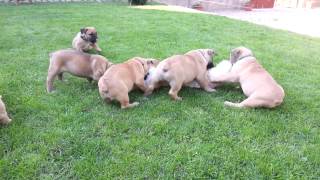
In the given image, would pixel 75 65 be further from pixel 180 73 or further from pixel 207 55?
pixel 207 55

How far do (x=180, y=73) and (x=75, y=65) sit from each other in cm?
145

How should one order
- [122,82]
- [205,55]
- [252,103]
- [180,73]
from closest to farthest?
[122,82] < [252,103] < [180,73] < [205,55]

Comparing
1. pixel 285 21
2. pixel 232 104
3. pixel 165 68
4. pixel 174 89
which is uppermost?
pixel 165 68

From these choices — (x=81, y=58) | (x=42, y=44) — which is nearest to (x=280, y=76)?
(x=81, y=58)

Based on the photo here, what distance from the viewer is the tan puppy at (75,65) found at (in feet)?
16.4

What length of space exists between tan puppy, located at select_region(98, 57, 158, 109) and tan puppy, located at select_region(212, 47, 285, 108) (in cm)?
118

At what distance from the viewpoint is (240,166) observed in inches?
138

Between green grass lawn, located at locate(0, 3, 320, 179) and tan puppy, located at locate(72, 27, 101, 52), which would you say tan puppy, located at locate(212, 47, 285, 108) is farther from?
tan puppy, located at locate(72, 27, 101, 52)

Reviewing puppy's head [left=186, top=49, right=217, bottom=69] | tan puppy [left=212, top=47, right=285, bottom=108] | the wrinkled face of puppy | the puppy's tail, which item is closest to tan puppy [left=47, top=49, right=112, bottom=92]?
the puppy's tail

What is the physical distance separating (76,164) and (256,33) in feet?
23.9

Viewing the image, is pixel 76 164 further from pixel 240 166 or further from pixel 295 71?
pixel 295 71

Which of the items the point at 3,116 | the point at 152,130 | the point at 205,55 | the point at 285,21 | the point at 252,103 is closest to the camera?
the point at 3,116

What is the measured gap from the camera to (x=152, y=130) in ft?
13.4

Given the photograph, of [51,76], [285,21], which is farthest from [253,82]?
[285,21]
